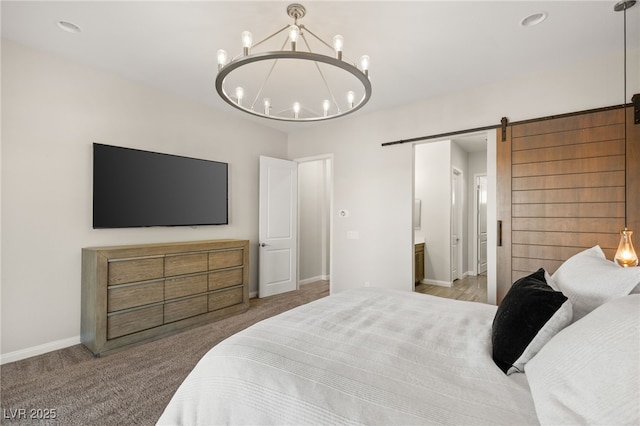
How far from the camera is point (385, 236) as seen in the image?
13.8 ft

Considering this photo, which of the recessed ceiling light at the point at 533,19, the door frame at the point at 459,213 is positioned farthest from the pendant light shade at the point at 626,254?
the door frame at the point at 459,213

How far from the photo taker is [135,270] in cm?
295

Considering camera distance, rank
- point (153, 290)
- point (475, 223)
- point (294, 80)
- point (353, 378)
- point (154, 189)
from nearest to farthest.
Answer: point (353, 378) < point (153, 290) < point (294, 80) < point (154, 189) < point (475, 223)

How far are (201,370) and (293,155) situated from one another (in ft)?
14.2

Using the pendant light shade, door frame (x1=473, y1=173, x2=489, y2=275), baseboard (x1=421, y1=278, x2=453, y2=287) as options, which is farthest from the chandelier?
door frame (x1=473, y1=173, x2=489, y2=275)

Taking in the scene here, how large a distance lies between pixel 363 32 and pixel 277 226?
3.17 m

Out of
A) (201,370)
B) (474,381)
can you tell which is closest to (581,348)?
(474,381)

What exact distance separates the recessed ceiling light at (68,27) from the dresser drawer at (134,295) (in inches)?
88.4

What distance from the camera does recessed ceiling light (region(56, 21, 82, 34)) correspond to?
94.0 inches

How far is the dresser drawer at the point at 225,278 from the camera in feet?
11.9

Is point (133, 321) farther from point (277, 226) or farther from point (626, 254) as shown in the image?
point (626, 254)

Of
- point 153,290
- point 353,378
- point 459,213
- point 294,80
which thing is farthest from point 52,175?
point 459,213

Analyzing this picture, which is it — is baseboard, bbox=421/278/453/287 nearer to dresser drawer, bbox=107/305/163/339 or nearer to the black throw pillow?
the black throw pillow

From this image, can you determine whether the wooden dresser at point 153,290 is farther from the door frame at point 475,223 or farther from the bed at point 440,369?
the door frame at point 475,223
